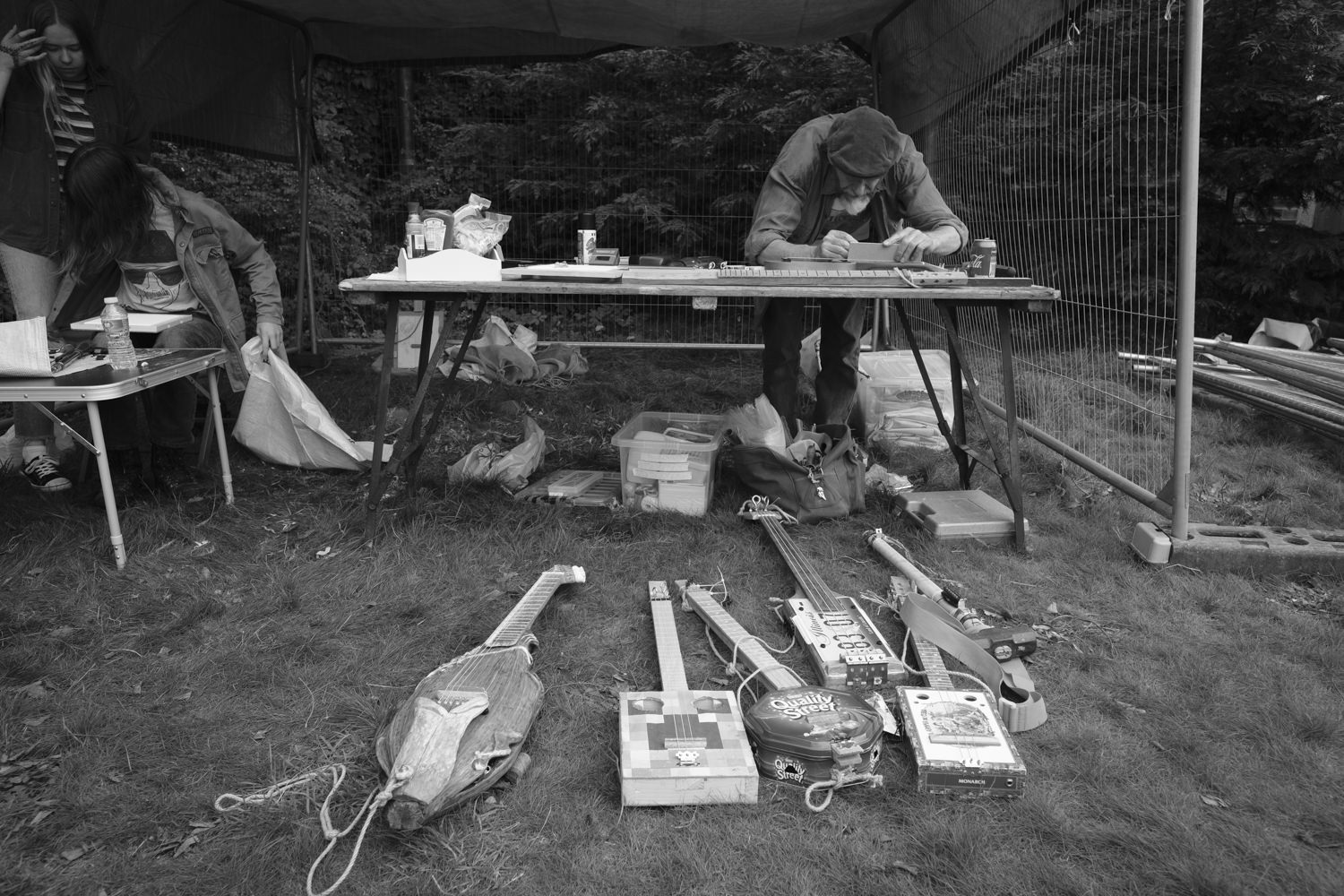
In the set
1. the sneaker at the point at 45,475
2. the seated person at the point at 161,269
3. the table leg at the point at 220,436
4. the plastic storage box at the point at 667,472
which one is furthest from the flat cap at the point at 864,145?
the sneaker at the point at 45,475

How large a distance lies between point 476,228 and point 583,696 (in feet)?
5.78

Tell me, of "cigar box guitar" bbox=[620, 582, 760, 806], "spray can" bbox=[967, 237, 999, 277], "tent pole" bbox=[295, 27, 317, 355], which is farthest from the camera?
"tent pole" bbox=[295, 27, 317, 355]

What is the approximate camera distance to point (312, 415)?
3.96m

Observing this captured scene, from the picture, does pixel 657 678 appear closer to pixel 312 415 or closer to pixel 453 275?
pixel 453 275

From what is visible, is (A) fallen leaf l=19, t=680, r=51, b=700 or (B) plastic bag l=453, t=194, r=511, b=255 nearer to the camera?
(A) fallen leaf l=19, t=680, r=51, b=700

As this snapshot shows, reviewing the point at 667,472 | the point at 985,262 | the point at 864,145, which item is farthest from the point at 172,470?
the point at 985,262

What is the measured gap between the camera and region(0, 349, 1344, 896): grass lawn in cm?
175

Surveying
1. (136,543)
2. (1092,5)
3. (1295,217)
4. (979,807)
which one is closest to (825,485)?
(979,807)

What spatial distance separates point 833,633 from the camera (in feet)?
8.19

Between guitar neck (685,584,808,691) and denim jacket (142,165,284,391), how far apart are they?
7.63ft

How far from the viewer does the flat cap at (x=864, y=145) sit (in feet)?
12.0

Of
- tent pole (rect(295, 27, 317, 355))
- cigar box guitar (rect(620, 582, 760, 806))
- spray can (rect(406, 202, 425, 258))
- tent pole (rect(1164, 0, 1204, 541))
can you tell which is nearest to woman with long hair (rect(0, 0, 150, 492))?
spray can (rect(406, 202, 425, 258))

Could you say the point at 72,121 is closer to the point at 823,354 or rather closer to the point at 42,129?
the point at 42,129

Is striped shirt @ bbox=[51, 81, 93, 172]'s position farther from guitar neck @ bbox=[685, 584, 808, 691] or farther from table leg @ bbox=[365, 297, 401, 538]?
guitar neck @ bbox=[685, 584, 808, 691]
